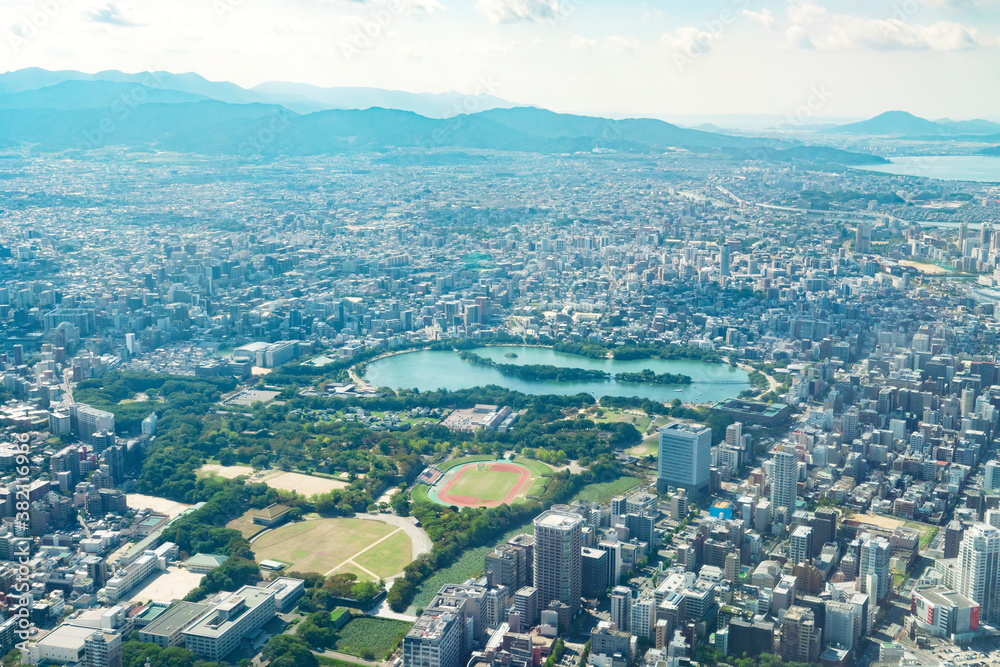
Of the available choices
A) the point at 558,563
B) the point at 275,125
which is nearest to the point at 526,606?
the point at 558,563

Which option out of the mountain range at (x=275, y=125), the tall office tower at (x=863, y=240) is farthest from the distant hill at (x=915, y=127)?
the tall office tower at (x=863, y=240)

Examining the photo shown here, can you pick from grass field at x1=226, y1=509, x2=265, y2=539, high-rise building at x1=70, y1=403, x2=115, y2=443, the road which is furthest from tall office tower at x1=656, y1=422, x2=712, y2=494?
high-rise building at x1=70, y1=403, x2=115, y2=443

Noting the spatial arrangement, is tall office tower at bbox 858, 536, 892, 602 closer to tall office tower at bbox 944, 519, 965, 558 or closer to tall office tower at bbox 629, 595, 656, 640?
tall office tower at bbox 944, 519, 965, 558

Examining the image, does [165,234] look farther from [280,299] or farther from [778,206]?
[778,206]

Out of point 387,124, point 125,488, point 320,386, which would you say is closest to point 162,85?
point 387,124

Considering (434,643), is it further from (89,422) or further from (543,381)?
(543,381)

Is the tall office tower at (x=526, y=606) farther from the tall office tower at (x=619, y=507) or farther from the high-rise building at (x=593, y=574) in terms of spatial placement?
the tall office tower at (x=619, y=507)
